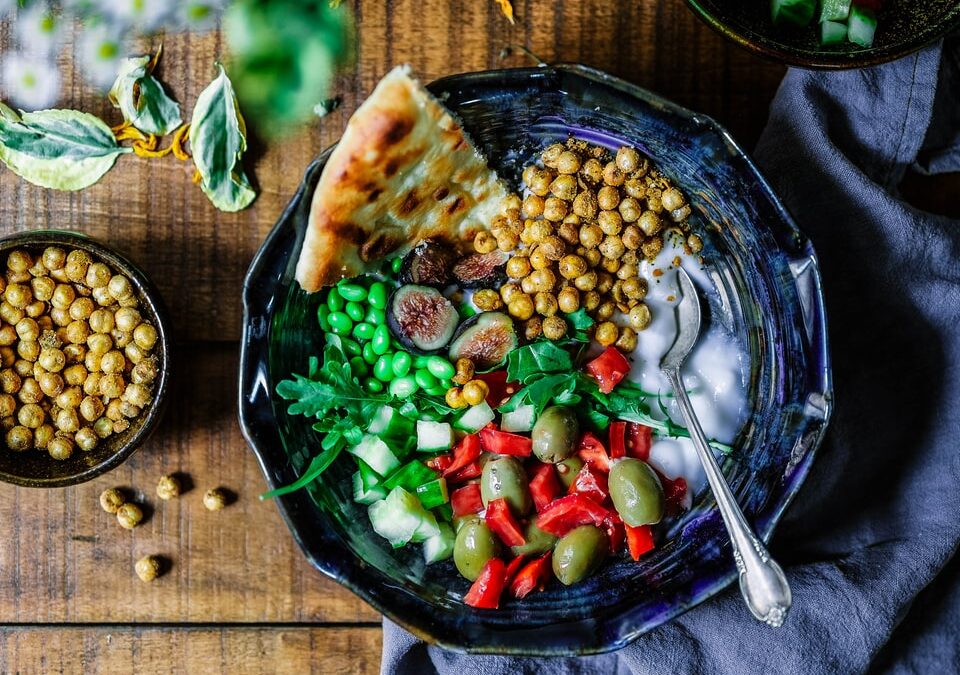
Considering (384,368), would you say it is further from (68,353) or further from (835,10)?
(835,10)

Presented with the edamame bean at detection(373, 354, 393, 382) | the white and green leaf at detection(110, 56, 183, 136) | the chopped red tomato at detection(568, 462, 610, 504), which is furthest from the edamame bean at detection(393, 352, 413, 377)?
the white and green leaf at detection(110, 56, 183, 136)

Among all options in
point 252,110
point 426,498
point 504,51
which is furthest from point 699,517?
point 252,110

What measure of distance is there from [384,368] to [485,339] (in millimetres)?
234

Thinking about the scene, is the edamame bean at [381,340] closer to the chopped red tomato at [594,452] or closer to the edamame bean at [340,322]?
the edamame bean at [340,322]

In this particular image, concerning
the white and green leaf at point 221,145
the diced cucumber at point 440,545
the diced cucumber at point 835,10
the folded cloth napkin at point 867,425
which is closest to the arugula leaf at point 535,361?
the diced cucumber at point 440,545

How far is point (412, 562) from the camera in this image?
2.04m

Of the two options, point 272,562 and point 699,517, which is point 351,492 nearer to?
point 272,562

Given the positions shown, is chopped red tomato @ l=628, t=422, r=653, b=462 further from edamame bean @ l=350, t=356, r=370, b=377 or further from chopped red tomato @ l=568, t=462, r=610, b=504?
edamame bean @ l=350, t=356, r=370, b=377

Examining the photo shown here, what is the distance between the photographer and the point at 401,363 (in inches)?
79.2

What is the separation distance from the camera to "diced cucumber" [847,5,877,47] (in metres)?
1.89

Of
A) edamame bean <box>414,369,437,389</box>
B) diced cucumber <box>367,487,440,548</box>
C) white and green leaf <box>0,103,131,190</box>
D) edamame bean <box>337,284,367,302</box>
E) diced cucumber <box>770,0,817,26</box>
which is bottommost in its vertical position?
diced cucumber <box>367,487,440,548</box>

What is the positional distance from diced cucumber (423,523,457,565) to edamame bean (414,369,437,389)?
0.31m

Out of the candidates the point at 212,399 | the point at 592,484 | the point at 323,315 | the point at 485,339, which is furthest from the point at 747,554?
the point at 212,399

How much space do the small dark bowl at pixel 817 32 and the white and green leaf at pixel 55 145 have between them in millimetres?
1406
